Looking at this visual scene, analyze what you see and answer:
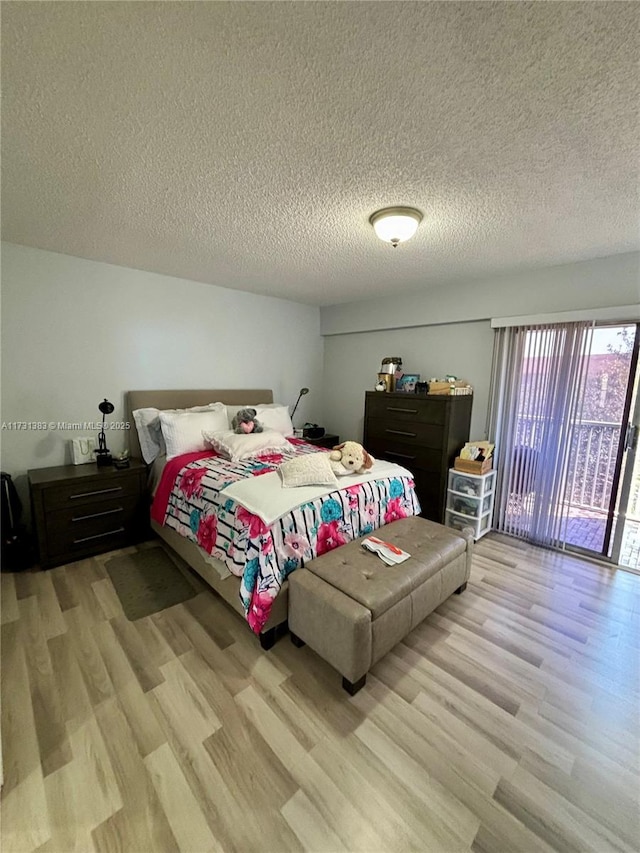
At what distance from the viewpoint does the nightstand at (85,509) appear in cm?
229

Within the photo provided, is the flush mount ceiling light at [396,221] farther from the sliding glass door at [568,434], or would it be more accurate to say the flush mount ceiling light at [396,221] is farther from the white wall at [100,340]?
the white wall at [100,340]

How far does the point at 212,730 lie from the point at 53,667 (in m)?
0.88

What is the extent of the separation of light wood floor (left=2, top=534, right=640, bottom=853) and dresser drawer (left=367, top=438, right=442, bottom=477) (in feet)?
4.21

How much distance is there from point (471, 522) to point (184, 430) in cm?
260

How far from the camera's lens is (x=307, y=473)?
2.05 m

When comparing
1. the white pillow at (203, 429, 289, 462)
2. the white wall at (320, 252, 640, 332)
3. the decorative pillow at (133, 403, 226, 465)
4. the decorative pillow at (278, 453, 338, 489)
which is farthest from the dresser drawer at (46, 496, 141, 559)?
the white wall at (320, 252, 640, 332)

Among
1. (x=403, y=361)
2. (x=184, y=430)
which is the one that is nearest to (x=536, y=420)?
(x=403, y=361)

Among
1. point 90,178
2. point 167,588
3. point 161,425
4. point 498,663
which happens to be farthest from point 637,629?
point 90,178

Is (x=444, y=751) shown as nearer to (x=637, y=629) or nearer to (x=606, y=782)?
(x=606, y=782)

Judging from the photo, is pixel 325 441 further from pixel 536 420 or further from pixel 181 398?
pixel 536 420

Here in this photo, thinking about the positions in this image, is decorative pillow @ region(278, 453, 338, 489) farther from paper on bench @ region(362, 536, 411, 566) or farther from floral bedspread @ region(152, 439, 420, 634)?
paper on bench @ region(362, 536, 411, 566)

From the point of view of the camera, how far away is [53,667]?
1569mm

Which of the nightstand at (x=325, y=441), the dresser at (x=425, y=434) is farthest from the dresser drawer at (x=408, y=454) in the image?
the nightstand at (x=325, y=441)

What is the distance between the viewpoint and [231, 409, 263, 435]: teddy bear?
2.91 meters
